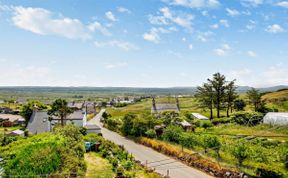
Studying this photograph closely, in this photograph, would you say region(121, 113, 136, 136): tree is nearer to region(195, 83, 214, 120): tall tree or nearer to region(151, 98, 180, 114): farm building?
region(195, 83, 214, 120): tall tree

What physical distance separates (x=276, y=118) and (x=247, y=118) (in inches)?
222

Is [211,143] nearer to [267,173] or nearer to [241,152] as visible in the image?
[241,152]

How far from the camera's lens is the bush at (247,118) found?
4953 centimetres

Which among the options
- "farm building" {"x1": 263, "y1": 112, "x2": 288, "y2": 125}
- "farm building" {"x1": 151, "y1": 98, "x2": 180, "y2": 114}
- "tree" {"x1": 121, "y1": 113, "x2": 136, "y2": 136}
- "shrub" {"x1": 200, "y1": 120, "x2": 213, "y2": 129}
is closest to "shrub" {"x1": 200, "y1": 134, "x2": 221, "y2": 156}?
"farm building" {"x1": 263, "y1": 112, "x2": 288, "y2": 125}

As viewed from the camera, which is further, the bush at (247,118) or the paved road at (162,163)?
the bush at (247,118)

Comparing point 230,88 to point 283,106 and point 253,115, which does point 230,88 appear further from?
point 283,106

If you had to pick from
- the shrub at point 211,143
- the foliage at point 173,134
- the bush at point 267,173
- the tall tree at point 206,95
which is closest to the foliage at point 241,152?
the bush at point 267,173

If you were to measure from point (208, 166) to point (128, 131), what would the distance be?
80.3ft

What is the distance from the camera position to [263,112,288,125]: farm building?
44406 millimetres

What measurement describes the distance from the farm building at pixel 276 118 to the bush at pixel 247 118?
201cm

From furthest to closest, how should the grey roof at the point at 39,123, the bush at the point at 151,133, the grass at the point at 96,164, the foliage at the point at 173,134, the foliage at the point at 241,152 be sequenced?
the grey roof at the point at 39,123 → the bush at the point at 151,133 → the foliage at the point at 173,134 → the grass at the point at 96,164 → the foliage at the point at 241,152

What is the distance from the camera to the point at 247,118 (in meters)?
50.5

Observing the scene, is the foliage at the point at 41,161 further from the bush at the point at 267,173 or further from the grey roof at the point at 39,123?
the grey roof at the point at 39,123

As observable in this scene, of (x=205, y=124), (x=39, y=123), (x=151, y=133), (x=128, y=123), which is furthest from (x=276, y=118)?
(x=39, y=123)
